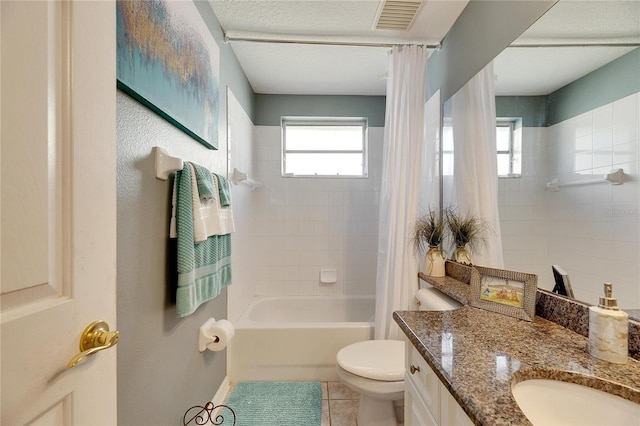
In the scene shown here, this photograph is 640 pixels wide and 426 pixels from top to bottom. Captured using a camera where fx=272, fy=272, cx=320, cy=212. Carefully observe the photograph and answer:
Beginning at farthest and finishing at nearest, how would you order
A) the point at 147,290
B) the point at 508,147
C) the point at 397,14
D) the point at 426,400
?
the point at 397,14, the point at 508,147, the point at 147,290, the point at 426,400

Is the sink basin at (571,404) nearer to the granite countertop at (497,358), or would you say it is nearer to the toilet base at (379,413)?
the granite countertop at (497,358)

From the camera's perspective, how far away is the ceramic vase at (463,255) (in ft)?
5.11

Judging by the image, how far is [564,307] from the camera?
0.93m

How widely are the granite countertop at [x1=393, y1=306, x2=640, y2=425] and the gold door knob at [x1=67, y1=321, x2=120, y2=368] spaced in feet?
2.38

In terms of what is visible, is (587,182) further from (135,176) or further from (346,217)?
(346,217)

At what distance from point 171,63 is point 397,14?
1363 mm

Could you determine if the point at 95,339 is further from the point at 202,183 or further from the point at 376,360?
the point at 376,360

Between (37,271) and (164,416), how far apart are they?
41.1 inches

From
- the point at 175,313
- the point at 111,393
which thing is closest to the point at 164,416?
the point at 175,313

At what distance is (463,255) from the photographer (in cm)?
157

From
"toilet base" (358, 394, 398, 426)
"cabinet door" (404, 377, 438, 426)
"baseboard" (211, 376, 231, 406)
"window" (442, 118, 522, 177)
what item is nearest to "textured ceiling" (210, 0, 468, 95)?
"window" (442, 118, 522, 177)

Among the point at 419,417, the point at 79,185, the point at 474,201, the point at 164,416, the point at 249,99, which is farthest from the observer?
the point at 249,99

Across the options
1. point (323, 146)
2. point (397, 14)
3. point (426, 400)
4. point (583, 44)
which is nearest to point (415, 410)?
point (426, 400)

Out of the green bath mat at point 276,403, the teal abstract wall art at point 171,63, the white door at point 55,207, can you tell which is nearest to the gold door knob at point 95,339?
the white door at point 55,207
